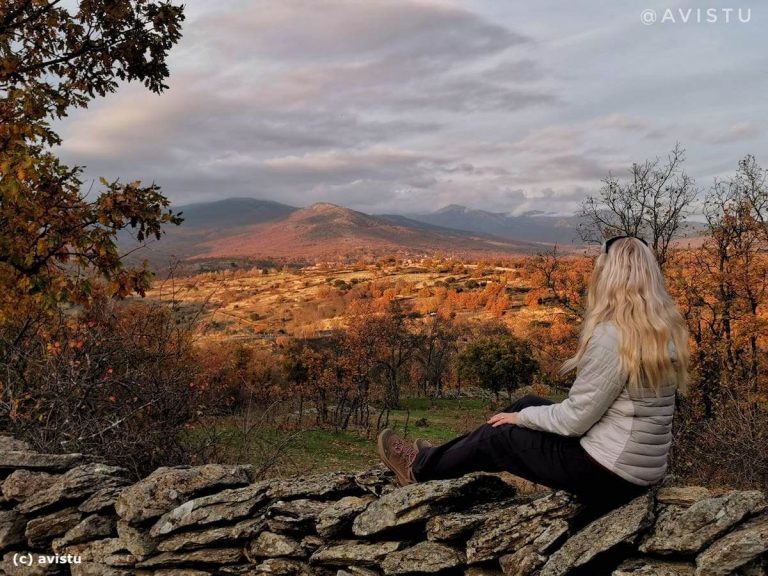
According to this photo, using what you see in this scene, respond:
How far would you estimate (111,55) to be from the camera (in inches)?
318

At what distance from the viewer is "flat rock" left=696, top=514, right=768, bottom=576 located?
3.10 m

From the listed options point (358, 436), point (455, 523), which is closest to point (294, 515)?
point (455, 523)

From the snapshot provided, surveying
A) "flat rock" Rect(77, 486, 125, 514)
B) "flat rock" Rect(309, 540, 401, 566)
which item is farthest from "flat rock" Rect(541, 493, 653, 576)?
"flat rock" Rect(77, 486, 125, 514)

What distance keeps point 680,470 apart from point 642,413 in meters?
20.3

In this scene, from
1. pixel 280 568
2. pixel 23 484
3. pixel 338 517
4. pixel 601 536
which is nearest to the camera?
pixel 601 536

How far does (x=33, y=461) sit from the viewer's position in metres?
6.24

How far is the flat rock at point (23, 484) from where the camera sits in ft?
19.5

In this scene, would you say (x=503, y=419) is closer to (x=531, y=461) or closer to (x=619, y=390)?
(x=531, y=461)

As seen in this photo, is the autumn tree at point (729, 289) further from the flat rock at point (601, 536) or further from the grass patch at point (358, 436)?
the flat rock at point (601, 536)

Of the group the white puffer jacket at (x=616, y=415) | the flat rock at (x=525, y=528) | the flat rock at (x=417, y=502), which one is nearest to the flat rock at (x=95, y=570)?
the flat rock at (x=417, y=502)

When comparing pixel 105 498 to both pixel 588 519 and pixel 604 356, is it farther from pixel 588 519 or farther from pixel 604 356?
pixel 604 356

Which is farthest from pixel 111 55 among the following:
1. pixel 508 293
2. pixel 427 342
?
pixel 508 293

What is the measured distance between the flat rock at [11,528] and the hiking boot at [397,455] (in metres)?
3.98

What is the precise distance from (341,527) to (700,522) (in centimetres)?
256
